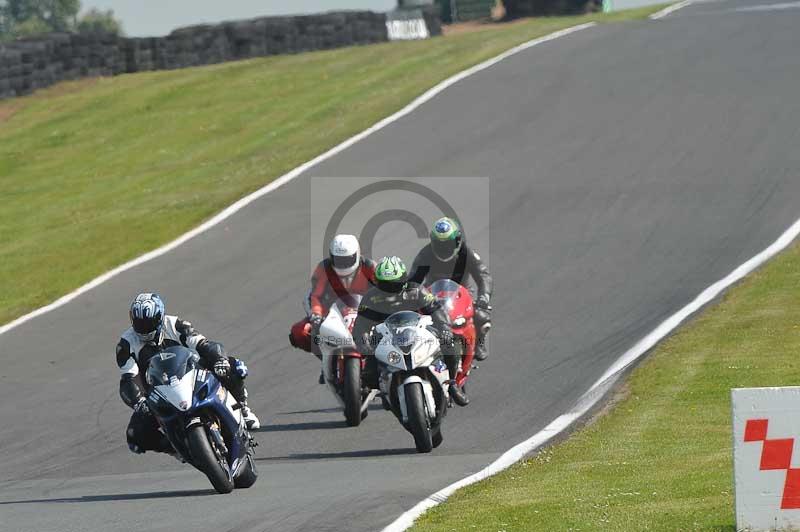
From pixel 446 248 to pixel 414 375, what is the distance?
270 cm

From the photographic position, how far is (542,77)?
29391 millimetres

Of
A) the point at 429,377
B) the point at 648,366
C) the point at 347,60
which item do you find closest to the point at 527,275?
the point at 648,366

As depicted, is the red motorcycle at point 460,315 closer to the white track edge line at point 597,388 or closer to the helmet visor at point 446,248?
the helmet visor at point 446,248

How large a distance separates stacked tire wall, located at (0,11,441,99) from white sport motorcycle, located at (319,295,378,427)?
72.2 feet

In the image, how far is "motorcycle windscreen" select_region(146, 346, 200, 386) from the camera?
9867mm

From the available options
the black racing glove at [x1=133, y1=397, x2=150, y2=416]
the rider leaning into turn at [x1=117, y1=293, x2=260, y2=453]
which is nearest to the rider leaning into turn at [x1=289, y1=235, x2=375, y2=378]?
the rider leaning into turn at [x1=117, y1=293, x2=260, y2=453]

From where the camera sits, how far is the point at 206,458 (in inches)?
380

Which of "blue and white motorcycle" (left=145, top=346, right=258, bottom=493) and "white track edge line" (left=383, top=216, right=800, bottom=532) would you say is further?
"blue and white motorcycle" (left=145, top=346, right=258, bottom=493)

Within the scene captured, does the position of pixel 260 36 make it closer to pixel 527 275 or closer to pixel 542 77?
pixel 542 77

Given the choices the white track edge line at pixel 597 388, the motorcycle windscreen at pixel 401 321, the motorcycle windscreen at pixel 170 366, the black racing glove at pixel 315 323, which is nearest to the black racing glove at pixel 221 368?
the motorcycle windscreen at pixel 170 366

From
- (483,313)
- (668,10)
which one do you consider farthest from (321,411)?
(668,10)

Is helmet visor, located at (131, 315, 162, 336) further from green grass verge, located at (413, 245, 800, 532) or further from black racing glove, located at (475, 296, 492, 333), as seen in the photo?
black racing glove, located at (475, 296, 492, 333)

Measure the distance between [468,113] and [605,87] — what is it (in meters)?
3.03

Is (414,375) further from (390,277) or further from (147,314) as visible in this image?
(147,314)
